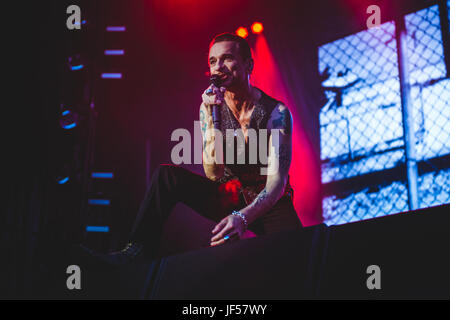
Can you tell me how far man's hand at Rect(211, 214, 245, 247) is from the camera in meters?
1.78

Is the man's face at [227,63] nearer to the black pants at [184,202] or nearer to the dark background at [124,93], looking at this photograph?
the black pants at [184,202]

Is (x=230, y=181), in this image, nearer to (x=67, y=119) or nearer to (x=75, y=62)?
(x=67, y=119)

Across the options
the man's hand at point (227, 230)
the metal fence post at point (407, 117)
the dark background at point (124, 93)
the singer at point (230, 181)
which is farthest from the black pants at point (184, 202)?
the metal fence post at point (407, 117)

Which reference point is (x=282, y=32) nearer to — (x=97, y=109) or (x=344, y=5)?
(x=344, y=5)

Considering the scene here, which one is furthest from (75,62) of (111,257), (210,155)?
(111,257)

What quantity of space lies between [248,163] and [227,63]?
1.73 feet

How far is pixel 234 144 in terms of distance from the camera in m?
2.45

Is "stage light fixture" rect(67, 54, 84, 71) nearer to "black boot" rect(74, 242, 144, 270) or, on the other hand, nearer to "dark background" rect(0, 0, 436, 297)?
"dark background" rect(0, 0, 436, 297)

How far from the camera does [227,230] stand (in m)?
1.79

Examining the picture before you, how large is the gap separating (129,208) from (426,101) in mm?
2737

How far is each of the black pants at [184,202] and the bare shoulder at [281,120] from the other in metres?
0.35

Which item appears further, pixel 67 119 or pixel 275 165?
pixel 67 119

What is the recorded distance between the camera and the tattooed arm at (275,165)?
203 centimetres
